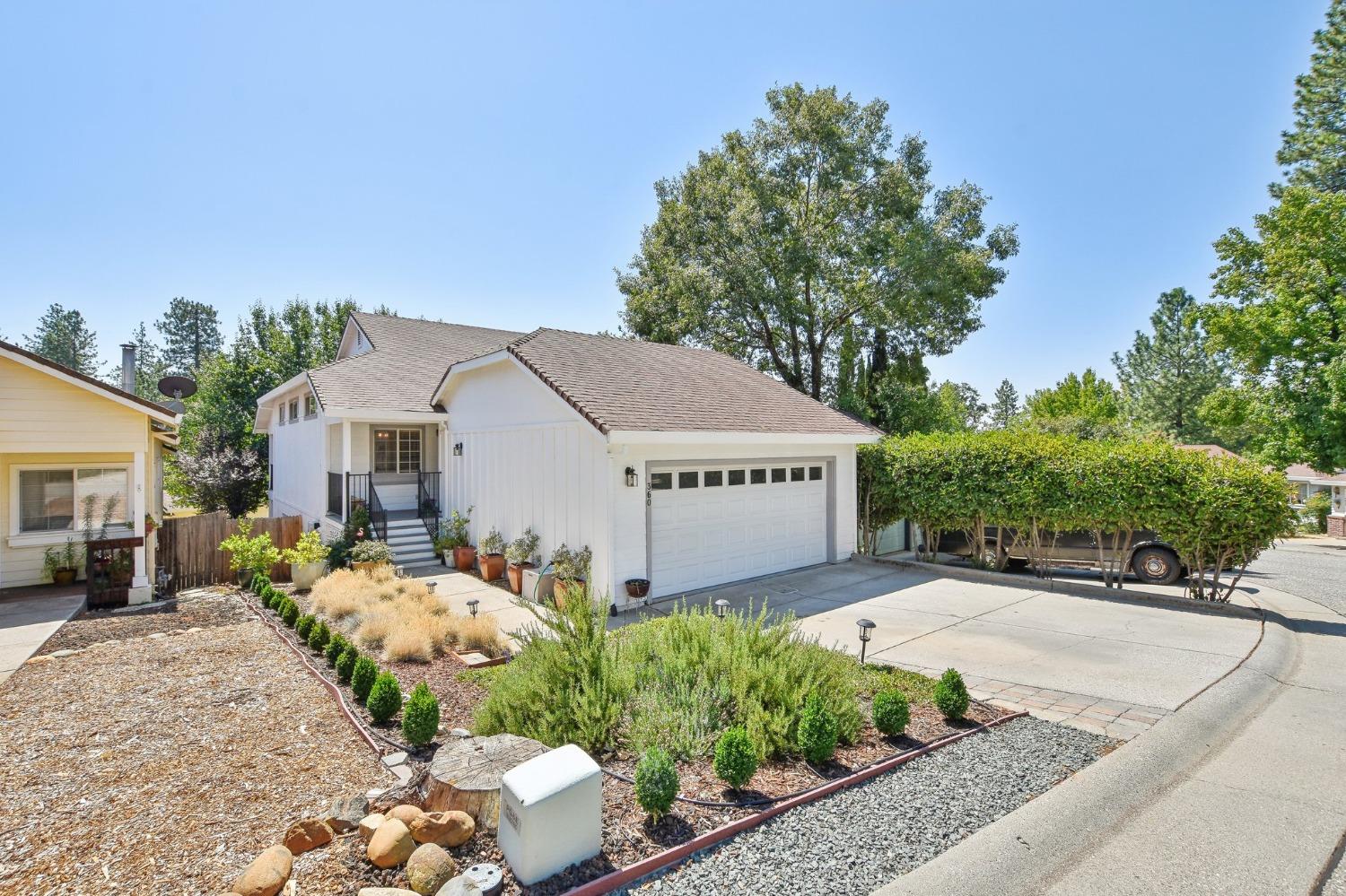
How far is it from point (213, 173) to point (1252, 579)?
24371 mm

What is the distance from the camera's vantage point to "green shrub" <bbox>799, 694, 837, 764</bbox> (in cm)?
441

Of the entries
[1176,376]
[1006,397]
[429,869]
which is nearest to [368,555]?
[429,869]

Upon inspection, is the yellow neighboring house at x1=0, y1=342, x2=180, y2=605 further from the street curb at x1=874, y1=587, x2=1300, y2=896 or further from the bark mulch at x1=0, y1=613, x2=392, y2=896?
the street curb at x1=874, y1=587, x2=1300, y2=896

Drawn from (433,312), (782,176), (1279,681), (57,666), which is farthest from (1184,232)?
(433,312)

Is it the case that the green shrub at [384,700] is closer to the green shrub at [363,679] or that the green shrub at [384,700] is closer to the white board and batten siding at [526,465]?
the green shrub at [363,679]

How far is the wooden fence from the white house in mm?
2340

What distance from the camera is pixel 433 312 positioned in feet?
145

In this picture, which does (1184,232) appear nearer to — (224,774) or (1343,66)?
(1343,66)

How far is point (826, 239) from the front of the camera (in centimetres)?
2373

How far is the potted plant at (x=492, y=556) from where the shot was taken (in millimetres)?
11977

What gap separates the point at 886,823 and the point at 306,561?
11313 millimetres

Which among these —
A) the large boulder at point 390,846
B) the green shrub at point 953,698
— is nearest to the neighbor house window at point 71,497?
the large boulder at point 390,846

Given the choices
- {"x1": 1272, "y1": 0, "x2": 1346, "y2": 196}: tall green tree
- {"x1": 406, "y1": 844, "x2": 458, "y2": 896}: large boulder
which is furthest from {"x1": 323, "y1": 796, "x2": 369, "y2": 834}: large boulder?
{"x1": 1272, "y1": 0, "x2": 1346, "y2": 196}: tall green tree

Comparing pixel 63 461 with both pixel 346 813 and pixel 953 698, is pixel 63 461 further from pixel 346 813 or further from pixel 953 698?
pixel 953 698
